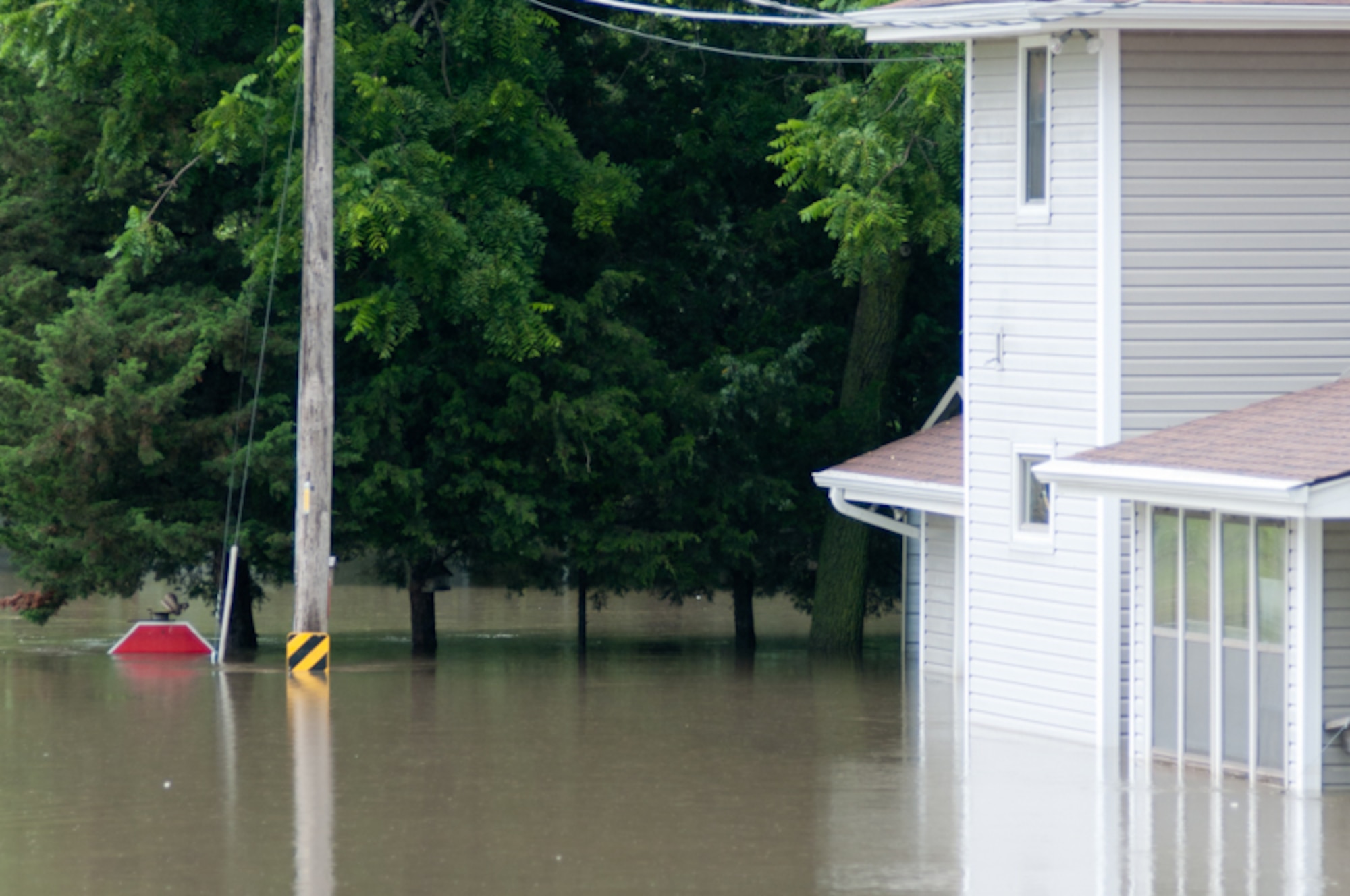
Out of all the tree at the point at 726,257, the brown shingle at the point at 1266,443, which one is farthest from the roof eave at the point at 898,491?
the tree at the point at 726,257

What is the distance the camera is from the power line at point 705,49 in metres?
26.5

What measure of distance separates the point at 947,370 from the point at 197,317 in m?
11.1

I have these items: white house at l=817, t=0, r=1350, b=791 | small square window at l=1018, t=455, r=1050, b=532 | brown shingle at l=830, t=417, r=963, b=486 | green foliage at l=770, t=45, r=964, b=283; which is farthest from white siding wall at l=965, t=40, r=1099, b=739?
green foliage at l=770, t=45, r=964, b=283

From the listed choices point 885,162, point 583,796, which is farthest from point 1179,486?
point 885,162

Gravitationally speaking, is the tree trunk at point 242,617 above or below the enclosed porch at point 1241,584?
below

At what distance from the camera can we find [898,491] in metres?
22.8

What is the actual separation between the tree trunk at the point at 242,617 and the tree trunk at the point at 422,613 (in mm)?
2159

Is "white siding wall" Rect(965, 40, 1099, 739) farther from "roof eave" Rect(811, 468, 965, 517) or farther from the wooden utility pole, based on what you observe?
the wooden utility pole

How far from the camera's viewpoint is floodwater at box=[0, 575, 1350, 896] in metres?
12.1

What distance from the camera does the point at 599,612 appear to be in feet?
117

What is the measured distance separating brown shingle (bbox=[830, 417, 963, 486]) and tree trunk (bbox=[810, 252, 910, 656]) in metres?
3.64

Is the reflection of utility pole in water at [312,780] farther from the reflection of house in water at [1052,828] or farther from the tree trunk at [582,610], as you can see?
the tree trunk at [582,610]

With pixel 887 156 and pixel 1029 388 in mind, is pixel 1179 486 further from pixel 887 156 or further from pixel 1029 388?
pixel 887 156

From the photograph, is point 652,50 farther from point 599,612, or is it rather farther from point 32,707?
point 32,707
